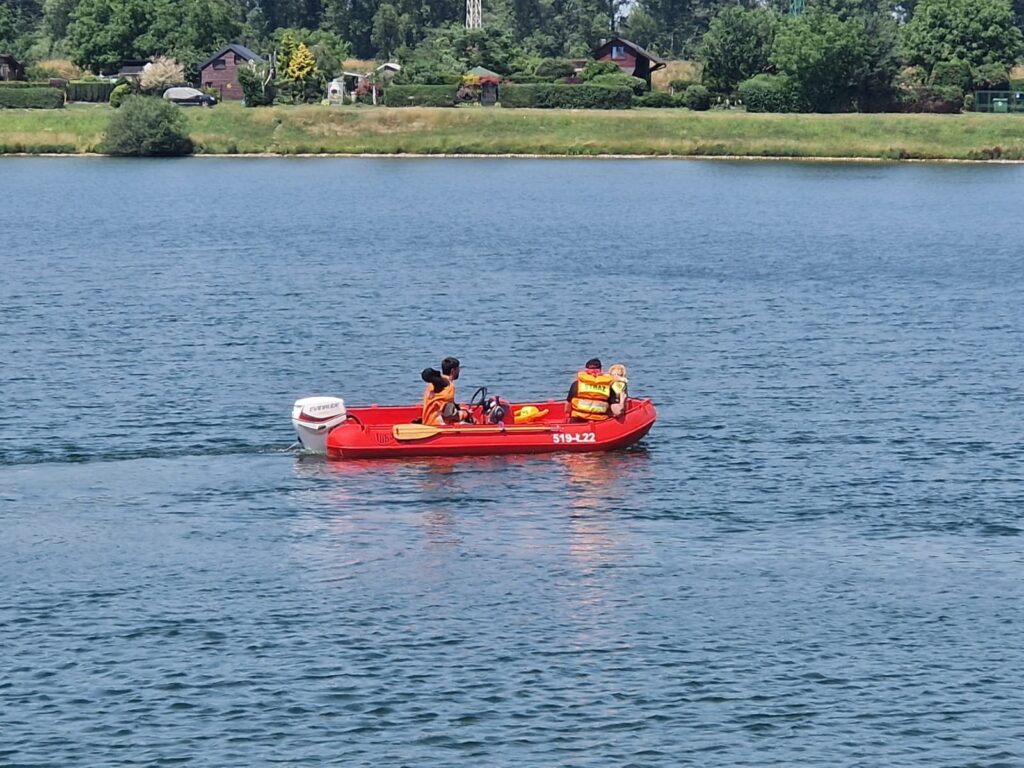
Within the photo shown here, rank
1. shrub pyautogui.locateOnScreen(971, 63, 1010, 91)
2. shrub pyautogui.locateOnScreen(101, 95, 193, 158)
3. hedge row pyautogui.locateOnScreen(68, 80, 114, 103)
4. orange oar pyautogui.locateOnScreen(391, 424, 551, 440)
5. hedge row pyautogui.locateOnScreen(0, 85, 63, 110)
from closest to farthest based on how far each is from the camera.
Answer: orange oar pyautogui.locateOnScreen(391, 424, 551, 440), shrub pyautogui.locateOnScreen(101, 95, 193, 158), shrub pyautogui.locateOnScreen(971, 63, 1010, 91), hedge row pyautogui.locateOnScreen(0, 85, 63, 110), hedge row pyautogui.locateOnScreen(68, 80, 114, 103)

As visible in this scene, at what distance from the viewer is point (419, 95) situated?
173375 millimetres

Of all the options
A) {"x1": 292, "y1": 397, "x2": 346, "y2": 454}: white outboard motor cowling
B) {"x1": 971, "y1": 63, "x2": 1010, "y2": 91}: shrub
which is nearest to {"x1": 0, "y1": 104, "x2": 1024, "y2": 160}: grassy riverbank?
{"x1": 971, "y1": 63, "x2": 1010, "y2": 91}: shrub

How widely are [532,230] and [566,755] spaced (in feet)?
252

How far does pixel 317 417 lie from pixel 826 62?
420 ft

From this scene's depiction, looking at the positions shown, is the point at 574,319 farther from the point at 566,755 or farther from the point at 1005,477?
the point at 566,755

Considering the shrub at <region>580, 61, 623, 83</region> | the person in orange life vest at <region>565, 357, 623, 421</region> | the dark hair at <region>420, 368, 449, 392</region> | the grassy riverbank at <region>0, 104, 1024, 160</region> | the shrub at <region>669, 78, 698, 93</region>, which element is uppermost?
the shrub at <region>580, 61, 623, 83</region>

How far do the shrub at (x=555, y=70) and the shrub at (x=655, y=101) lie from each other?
44.4 ft

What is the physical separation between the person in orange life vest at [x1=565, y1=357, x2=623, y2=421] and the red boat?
24 centimetres

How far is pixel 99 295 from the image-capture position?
7562cm

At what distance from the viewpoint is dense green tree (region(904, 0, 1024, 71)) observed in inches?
6791

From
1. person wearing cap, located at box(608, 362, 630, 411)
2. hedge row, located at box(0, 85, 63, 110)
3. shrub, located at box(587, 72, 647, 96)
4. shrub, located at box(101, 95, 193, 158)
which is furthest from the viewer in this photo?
hedge row, located at box(0, 85, 63, 110)

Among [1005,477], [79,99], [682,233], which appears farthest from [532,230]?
[79,99]

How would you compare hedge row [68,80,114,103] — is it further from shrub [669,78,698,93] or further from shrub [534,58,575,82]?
shrub [669,78,698,93]

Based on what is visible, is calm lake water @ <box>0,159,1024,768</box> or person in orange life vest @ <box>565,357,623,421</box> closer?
calm lake water @ <box>0,159,1024,768</box>
